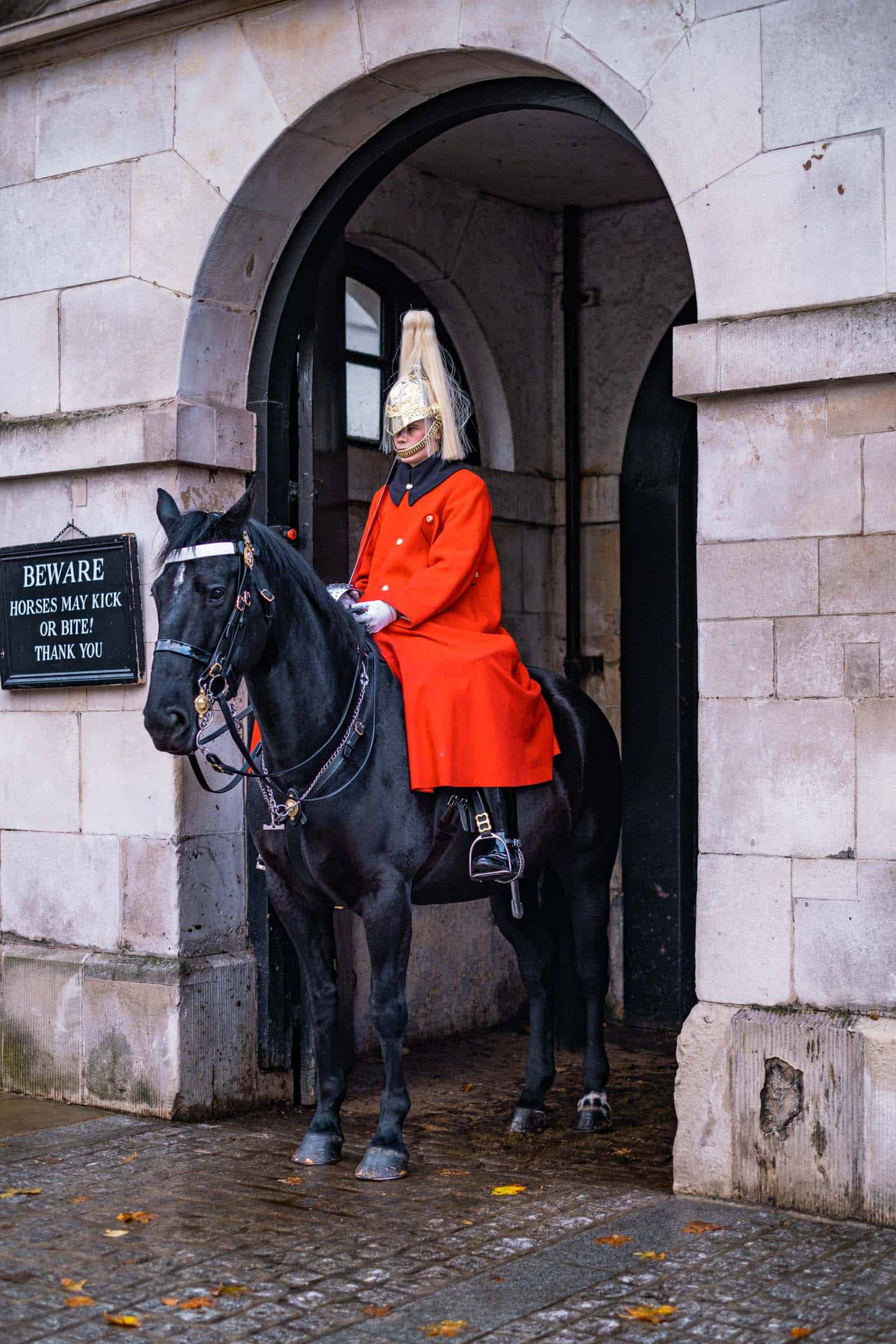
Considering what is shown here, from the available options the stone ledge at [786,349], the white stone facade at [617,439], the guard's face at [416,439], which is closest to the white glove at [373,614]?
the guard's face at [416,439]

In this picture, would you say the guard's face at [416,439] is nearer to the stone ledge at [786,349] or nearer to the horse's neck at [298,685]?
the horse's neck at [298,685]

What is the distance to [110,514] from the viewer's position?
20.9ft

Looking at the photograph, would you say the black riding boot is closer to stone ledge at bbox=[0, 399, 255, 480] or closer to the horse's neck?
the horse's neck

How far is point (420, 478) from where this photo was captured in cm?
558

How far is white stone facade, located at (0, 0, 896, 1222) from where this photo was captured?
4.76m

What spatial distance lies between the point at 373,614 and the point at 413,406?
2.39ft

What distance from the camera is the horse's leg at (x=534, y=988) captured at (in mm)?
5895

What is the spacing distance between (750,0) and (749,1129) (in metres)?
3.43

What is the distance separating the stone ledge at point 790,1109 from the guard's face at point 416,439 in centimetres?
205

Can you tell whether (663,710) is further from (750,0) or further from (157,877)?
(750,0)

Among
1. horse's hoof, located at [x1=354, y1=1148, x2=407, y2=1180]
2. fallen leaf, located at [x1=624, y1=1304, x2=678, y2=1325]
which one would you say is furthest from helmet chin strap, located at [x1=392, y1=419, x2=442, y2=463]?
fallen leaf, located at [x1=624, y1=1304, x2=678, y2=1325]

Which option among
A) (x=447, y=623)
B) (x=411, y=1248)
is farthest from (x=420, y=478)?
(x=411, y=1248)

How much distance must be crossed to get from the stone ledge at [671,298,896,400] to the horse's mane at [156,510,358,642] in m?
1.29

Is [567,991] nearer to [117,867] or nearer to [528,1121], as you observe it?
[528,1121]
